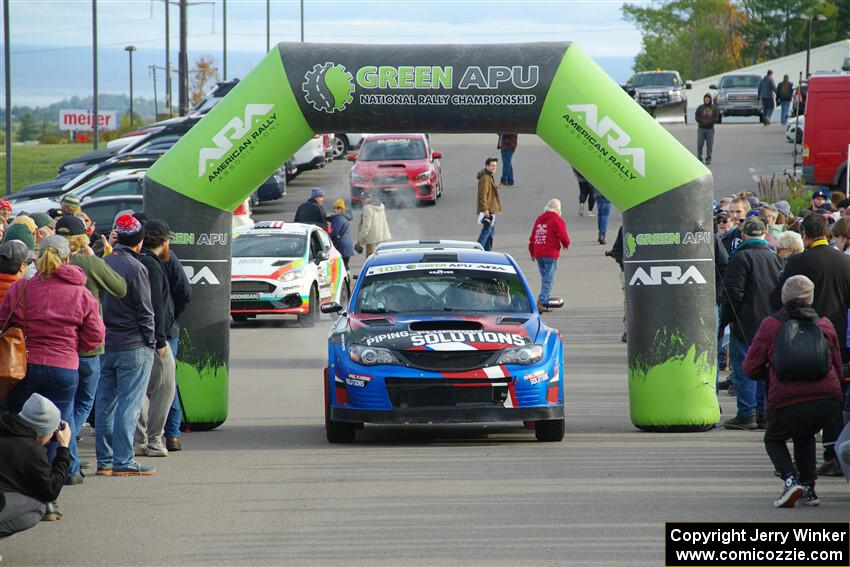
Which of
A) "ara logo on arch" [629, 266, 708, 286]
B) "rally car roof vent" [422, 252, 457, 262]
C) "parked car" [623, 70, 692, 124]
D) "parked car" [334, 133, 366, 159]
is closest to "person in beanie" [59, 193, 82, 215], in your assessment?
"rally car roof vent" [422, 252, 457, 262]

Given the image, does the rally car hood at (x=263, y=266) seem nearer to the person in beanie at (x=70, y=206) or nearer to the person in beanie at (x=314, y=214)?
the person in beanie at (x=314, y=214)

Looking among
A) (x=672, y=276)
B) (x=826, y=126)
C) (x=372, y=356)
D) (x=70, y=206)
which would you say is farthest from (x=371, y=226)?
(x=372, y=356)

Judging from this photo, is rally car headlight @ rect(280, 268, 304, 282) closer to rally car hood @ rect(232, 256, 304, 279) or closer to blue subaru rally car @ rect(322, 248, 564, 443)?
rally car hood @ rect(232, 256, 304, 279)

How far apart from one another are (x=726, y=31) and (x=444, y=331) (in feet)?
357

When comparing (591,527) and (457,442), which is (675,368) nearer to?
(457,442)

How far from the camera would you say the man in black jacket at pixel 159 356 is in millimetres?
11578

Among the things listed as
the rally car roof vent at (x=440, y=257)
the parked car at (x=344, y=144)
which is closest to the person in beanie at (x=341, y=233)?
the rally car roof vent at (x=440, y=257)

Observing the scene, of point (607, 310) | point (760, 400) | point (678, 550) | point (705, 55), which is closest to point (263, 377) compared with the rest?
point (760, 400)

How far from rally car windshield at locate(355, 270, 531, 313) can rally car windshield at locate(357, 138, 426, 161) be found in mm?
22833

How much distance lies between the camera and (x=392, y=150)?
36.2 metres

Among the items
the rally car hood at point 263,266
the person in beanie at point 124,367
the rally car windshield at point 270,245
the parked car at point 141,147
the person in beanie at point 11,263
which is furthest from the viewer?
the parked car at point 141,147

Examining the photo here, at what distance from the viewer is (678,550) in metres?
8.05

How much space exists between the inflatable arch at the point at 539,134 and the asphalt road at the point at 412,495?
82cm

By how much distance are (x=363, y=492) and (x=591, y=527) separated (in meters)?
1.85
